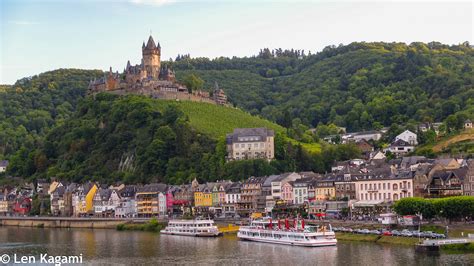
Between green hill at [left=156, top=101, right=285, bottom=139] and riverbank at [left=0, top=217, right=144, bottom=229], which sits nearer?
riverbank at [left=0, top=217, right=144, bottom=229]

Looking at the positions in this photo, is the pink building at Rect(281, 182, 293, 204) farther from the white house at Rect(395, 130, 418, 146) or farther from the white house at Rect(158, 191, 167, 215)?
the white house at Rect(395, 130, 418, 146)

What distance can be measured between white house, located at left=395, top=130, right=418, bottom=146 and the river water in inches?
1866

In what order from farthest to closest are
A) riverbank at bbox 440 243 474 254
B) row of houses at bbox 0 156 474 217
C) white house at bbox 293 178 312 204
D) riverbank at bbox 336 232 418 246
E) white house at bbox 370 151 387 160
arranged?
white house at bbox 370 151 387 160 → white house at bbox 293 178 312 204 → row of houses at bbox 0 156 474 217 → riverbank at bbox 336 232 418 246 → riverbank at bbox 440 243 474 254

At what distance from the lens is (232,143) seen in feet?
372

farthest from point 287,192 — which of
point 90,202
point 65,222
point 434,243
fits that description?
point 434,243

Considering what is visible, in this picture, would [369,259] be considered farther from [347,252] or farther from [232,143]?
[232,143]

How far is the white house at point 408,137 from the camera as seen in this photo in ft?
388

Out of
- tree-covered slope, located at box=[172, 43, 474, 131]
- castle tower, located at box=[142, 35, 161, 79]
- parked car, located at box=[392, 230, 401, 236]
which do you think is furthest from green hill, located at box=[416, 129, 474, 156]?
castle tower, located at box=[142, 35, 161, 79]

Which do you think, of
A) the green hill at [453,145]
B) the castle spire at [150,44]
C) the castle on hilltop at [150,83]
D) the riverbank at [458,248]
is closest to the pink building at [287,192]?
Answer: the green hill at [453,145]

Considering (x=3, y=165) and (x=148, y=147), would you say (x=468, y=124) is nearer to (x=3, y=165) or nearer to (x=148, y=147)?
(x=148, y=147)

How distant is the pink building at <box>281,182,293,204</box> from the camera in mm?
92544

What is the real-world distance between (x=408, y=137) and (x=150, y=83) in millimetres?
47873

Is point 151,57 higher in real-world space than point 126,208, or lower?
higher

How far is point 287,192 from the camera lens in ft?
305
